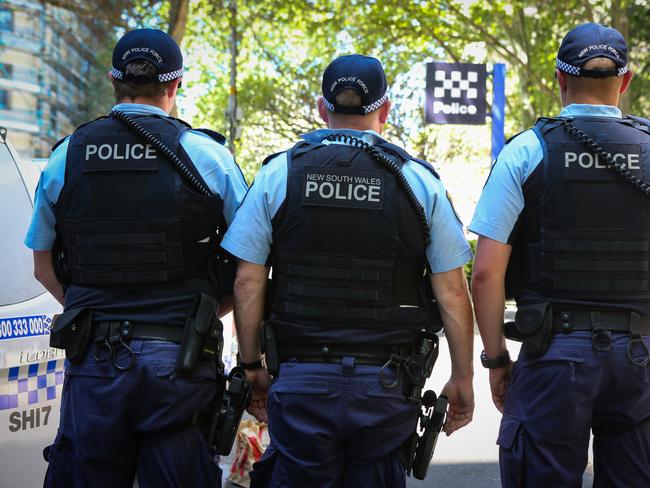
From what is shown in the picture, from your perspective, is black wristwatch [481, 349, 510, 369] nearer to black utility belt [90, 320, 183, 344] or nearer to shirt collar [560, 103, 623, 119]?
shirt collar [560, 103, 623, 119]

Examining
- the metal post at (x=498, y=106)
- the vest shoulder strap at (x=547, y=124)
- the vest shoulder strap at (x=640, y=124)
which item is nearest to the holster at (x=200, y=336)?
the vest shoulder strap at (x=547, y=124)

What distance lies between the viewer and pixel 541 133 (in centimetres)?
341

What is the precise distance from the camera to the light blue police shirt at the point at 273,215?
3209 millimetres

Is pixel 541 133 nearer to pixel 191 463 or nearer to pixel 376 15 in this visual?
pixel 191 463

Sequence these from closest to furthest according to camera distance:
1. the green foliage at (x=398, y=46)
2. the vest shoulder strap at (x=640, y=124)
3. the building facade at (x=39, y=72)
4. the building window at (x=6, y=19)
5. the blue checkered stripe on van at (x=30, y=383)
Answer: the vest shoulder strap at (x=640, y=124) < the blue checkered stripe on van at (x=30, y=383) < the building window at (x=6, y=19) < the building facade at (x=39, y=72) < the green foliage at (x=398, y=46)

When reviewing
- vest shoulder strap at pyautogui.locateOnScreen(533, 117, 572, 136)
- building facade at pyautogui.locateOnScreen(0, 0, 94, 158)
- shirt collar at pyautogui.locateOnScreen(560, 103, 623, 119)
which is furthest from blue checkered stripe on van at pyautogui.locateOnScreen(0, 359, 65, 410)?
building facade at pyautogui.locateOnScreen(0, 0, 94, 158)

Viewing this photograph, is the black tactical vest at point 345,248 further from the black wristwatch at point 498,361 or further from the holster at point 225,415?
the black wristwatch at point 498,361

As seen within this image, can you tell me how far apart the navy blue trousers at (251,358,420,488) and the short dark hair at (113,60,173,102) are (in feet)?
3.91

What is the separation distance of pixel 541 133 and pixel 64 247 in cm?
187

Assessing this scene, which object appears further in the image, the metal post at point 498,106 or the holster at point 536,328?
the metal post at point 498,106

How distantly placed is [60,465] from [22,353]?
759 millimetres

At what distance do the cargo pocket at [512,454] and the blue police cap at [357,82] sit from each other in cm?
126

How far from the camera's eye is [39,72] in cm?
1661

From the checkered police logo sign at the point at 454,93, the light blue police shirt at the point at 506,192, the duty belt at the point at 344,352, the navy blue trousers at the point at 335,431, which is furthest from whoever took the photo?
the checkered police logo sign at the point at 454,93
